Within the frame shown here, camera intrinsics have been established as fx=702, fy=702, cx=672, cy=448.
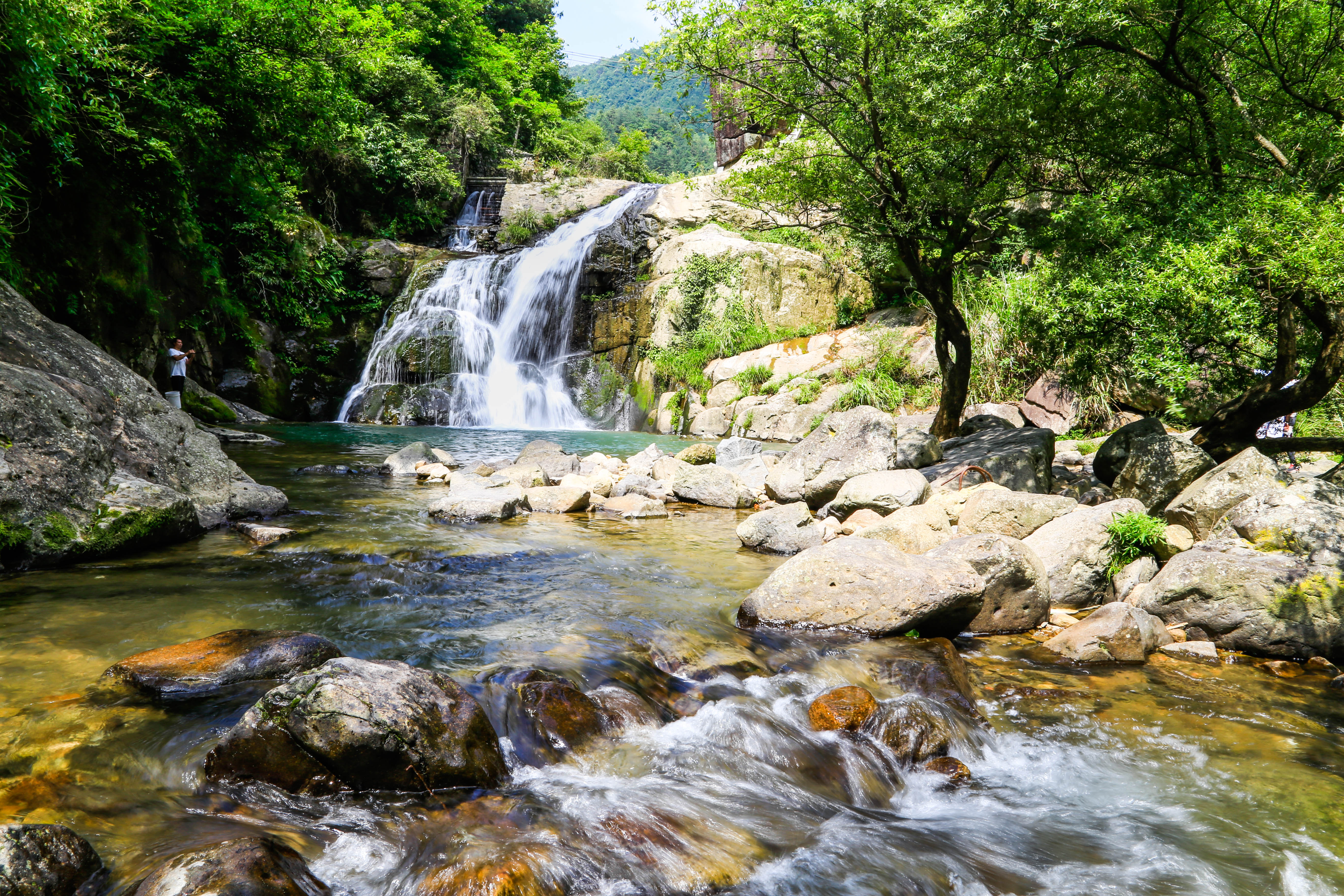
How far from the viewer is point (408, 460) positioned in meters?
11.3

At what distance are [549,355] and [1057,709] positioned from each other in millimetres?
19292

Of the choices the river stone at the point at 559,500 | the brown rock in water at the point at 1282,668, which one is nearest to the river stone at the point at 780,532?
the river stone at the point at 559,500

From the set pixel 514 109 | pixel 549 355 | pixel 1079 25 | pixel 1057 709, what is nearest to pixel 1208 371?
pixel 1079 25

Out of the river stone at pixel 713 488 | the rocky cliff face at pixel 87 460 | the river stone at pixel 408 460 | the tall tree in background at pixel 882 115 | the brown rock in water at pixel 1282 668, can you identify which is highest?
the tall tree in background at pixel 882 115

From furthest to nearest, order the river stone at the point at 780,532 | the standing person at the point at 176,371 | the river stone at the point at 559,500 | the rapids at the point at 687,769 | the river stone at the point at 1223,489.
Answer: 1. the standing person at the point at 176,371
2. the river stone at the point at 559,500
3. the river stone at the point at 780,532
4. the river stone at the point at 1223,489
5. the rapids at the point at 687,769

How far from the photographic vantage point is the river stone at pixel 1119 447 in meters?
7.18

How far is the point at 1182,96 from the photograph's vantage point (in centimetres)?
678

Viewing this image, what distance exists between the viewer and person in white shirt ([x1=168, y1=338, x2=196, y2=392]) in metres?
12.1

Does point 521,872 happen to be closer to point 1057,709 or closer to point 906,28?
point 1057,709

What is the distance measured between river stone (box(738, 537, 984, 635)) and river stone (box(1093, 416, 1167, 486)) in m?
3.44

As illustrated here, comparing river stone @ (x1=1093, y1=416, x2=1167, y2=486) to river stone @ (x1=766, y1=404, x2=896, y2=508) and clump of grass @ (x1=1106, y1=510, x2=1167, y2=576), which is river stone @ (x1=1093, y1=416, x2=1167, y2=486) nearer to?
clump of grass @ (x1=1106, y1=510, x2=1167, y2=576)

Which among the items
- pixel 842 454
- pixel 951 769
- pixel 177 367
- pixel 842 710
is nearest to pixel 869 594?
pixel 842 710

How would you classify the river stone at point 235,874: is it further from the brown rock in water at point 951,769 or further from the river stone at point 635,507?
the river stone at point 635,507

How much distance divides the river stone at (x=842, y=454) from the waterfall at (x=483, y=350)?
40.3ft
